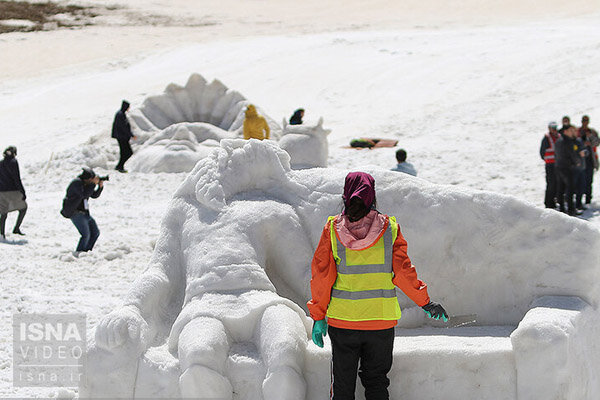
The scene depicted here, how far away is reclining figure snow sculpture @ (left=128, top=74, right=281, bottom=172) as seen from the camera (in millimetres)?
13438

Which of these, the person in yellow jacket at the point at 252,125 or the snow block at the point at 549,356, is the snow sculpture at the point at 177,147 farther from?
the snow block at the point at 549,356

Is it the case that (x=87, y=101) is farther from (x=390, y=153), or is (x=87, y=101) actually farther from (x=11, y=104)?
(x=390, y=153)

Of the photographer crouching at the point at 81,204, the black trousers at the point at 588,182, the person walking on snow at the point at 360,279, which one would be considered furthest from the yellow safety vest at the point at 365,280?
the black trousers at the point at 588,182

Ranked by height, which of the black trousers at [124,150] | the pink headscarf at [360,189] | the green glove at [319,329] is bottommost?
the black trousers at [124,150]

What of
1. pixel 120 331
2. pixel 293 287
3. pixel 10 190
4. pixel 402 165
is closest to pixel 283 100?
pixel 10 190

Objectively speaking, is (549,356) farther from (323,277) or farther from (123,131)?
(123,131)

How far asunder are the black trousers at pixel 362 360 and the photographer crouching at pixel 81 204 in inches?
212

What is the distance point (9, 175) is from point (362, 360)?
22.1 ft

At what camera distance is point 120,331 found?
4.26 metres

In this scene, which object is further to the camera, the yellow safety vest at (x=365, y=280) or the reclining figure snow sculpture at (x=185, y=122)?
the reclining figure snow sculpture at (x=185, y=122)

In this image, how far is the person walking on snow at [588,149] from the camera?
10.5 meters

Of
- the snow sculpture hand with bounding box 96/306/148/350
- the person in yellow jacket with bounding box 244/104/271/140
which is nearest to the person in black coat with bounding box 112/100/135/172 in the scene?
the person in yellow jacket with bounding box 244/104/271/140

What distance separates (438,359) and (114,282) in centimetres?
404

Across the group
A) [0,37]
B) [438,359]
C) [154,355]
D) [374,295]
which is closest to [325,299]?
[374,295]
